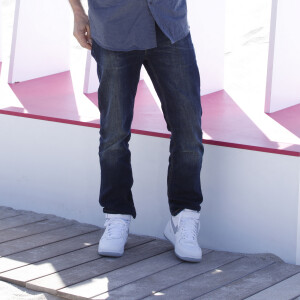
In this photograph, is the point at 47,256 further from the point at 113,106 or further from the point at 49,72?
the point at 49,72

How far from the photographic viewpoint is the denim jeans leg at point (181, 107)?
8.25ft

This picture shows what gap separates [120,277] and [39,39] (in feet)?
7.94

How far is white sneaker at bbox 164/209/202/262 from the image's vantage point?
8.69 feet

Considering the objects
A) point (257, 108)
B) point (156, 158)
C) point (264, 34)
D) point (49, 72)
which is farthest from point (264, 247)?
point (264, 34)

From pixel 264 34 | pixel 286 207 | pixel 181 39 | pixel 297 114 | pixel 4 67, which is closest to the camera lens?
pixel 181 39

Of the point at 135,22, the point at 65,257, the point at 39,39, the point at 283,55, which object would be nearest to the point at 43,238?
the point at 65,257

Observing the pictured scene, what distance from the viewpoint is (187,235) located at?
2666 millimetres

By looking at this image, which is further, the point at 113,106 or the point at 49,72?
the point at 49,72

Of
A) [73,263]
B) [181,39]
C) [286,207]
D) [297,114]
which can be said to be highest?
[181,39]

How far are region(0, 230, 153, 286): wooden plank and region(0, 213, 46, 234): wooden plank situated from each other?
Result: 342 mm

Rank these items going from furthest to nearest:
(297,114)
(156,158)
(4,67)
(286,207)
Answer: (4,67), (297,114), (156,158), (286,207)

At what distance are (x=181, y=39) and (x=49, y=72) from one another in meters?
2.24

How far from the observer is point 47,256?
2.75m

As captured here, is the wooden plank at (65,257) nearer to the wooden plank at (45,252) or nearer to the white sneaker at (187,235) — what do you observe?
the wooden plank at (45,252)
